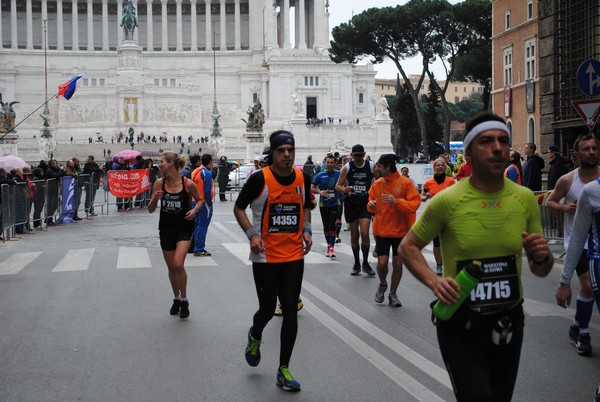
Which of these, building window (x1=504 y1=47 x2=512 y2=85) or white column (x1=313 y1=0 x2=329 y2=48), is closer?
building window (x1=504 y1=47 x2=512 y2=85)

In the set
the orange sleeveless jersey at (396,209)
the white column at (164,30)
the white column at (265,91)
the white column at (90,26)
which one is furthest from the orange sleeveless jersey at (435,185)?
the white column at (90,26)

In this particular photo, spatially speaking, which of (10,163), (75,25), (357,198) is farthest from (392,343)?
(75,25)

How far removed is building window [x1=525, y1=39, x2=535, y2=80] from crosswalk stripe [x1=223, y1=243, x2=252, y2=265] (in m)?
20.2

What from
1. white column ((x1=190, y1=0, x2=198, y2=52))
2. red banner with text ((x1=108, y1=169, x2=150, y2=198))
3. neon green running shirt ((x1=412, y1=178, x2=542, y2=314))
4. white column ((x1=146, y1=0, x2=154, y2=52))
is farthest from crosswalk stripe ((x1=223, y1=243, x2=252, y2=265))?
white column ((x1=146, y1=0, x2=154, y2=52))

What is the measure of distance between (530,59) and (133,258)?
23390mm

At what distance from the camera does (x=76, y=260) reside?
651 inches

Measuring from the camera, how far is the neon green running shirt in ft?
15.9

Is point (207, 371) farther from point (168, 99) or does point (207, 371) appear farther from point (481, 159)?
point (168, 99)

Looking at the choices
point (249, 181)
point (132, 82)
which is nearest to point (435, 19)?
point (132, 82)

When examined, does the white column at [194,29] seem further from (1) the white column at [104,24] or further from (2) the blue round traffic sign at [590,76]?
(2) the blue round traffic sign at [590,76]

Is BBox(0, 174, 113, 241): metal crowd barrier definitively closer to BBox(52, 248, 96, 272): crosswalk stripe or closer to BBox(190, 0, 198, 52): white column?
BBox(52, 248, 96, 272): crosswalk stripe

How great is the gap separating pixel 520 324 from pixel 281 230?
282cm

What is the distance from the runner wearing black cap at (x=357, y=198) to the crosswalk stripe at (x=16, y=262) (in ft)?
17.4

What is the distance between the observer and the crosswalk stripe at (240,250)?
53.7ft
